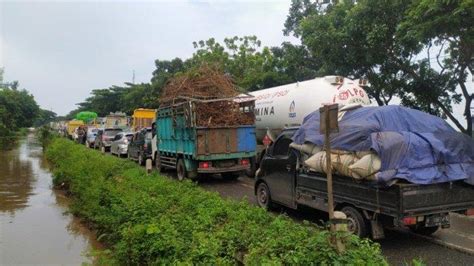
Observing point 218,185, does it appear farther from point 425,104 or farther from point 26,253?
point 425,104

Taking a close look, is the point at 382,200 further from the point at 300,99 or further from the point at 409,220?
the point at 300,99

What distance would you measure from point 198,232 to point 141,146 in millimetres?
15023

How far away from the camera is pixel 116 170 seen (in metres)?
10.5

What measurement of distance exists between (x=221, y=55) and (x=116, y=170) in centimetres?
2173

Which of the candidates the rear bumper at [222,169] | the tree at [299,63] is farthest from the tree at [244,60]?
the rear bumper at [222,169]

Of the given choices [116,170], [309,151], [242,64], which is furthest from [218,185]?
[242,64]

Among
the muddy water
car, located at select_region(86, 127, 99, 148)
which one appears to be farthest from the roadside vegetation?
the muddy water

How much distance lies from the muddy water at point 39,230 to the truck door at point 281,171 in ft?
11.2

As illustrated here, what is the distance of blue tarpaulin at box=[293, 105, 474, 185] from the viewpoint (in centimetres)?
581

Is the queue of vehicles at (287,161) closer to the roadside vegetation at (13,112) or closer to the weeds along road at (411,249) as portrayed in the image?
the weeds along road at (411,249)

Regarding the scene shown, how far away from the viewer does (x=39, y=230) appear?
25.5ft

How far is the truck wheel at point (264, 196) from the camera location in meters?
8.63

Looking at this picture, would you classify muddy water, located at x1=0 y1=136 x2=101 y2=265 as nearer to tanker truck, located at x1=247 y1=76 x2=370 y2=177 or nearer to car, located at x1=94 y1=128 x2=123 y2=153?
tanker truck, located at x1=247 y1=76 x2=370 y2=177

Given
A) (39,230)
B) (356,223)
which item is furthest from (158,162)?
(356,223)
